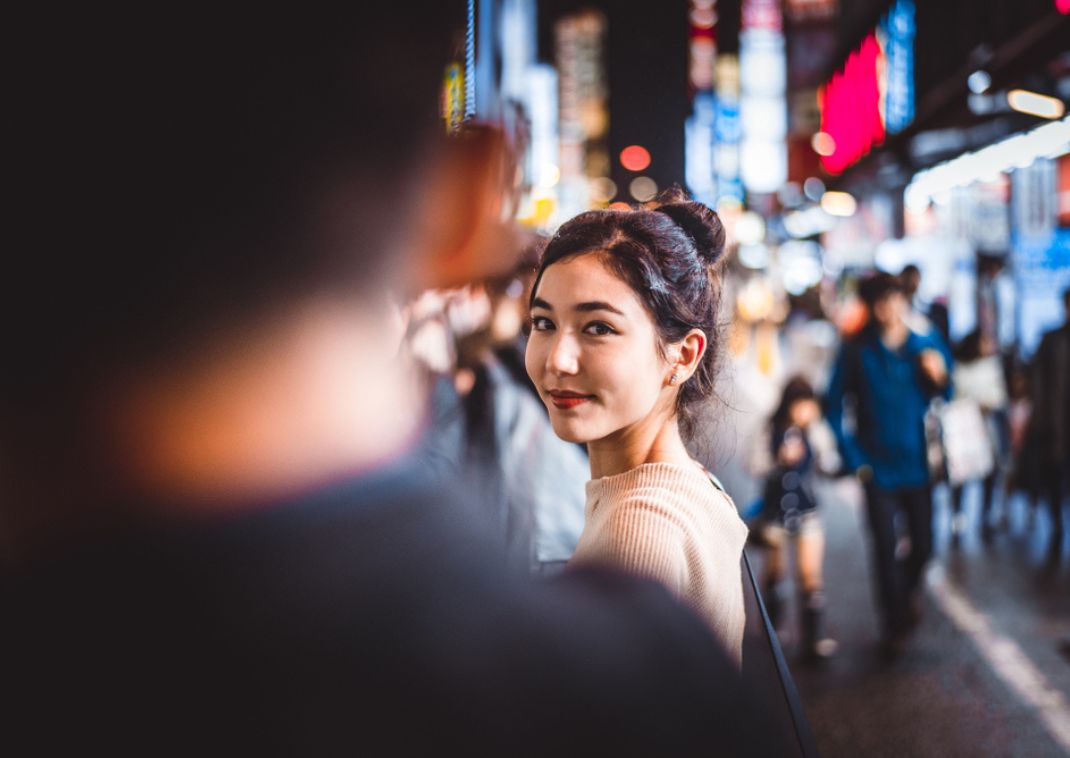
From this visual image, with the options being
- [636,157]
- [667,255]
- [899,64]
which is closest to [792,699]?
[667,255]

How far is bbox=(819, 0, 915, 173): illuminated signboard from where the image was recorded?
8.61 meters

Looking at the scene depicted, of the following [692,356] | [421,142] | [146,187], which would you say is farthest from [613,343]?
[146,187]

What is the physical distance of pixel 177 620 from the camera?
19.9 inches

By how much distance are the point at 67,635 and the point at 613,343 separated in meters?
0.81

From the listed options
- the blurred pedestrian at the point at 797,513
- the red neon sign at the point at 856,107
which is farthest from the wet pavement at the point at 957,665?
the red neon sign at the point at 856,107

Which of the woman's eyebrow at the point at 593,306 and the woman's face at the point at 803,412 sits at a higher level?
the woman's eyebrow at the point at 593,306

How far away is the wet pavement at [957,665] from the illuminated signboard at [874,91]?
4.22m

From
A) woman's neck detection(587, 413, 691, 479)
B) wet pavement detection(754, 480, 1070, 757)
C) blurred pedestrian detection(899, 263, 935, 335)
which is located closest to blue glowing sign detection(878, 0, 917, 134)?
blurred pedestrian detection(899, 263, 935, 335)

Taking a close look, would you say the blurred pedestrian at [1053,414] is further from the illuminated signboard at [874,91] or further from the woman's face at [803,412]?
the illuminated signboard at [874,91]

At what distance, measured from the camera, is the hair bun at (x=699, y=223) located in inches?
51.5

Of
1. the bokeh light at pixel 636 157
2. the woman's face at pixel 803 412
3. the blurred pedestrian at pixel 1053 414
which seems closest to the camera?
the bokeh light at pixel 636 157

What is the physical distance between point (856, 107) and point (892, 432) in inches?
280

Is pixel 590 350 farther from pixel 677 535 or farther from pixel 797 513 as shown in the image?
pixel 797 513

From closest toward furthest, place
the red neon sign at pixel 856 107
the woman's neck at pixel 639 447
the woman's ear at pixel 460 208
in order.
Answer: the woman's ear at pixel 460 208 < the woman's neck at pixel 639 447 < the red neon sign at pixel 856 107
